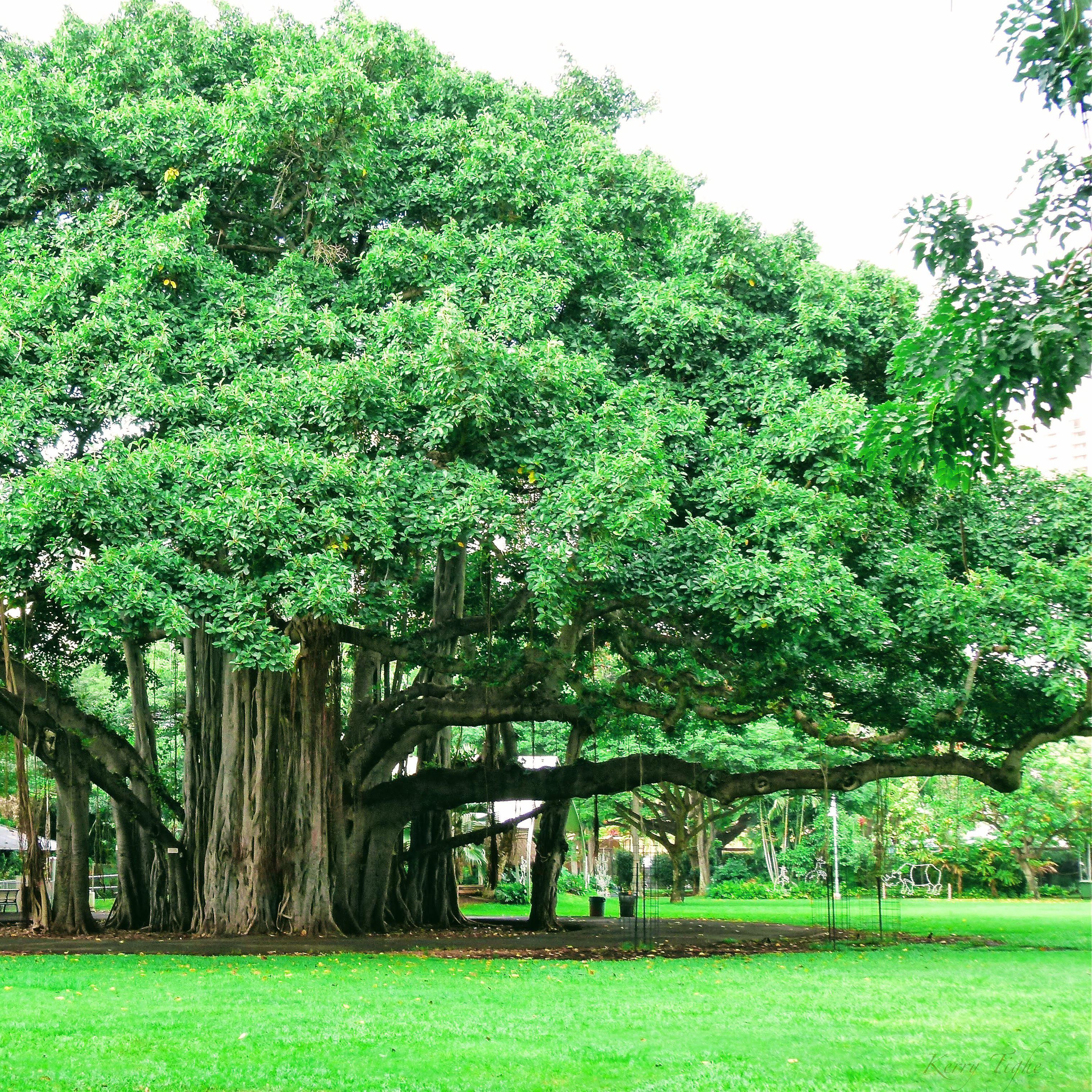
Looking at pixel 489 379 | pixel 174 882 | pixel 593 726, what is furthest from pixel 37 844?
pixel 489 379

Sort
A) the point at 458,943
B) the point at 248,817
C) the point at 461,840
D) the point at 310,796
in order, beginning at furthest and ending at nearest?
the point at 461,840, the point at 458,943, the point at 310,796, the point at 248,817

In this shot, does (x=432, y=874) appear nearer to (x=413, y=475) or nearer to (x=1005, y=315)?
(x=413, y=475)

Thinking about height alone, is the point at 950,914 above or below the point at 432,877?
below

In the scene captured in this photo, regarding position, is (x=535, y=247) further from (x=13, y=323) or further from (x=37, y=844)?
(x=37, y=844)

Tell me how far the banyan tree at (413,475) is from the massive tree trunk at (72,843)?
52 millimetres

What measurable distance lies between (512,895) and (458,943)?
1403 centimetres

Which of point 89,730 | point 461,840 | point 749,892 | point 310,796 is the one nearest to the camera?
point 310,796

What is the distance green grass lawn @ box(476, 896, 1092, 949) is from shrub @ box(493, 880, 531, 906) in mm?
360

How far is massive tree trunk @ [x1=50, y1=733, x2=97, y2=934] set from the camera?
14539 millimetres

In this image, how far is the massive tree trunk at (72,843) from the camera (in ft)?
47.7

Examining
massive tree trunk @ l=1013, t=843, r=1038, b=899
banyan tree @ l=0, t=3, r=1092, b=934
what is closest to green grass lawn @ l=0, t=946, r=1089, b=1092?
banyan tree @ l=0, t=3, r=1092, b=934

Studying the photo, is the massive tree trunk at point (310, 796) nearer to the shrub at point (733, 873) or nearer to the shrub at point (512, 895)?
the shrub at point (512, 895)

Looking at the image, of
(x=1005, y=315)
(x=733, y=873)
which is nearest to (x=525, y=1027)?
(x=1005, y=315)

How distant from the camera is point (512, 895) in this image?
27.4 meters
